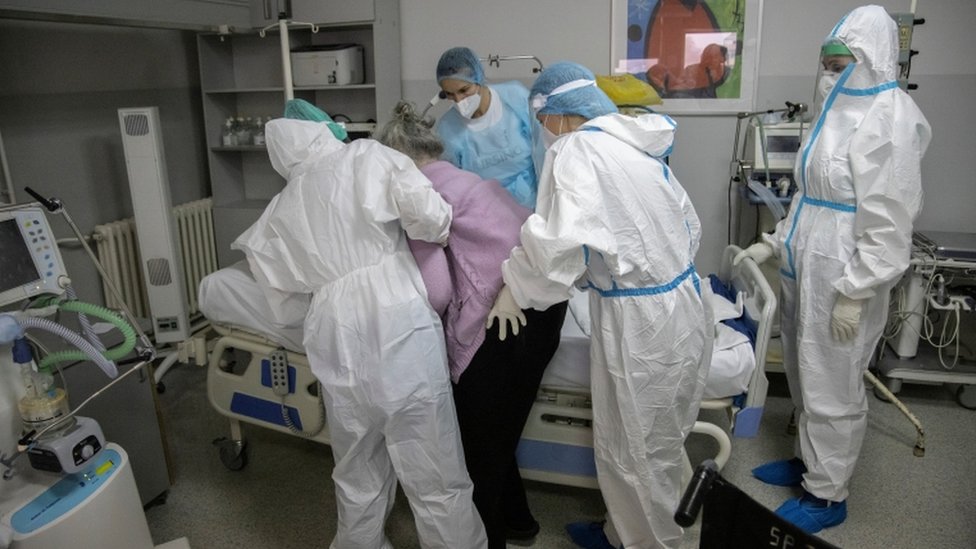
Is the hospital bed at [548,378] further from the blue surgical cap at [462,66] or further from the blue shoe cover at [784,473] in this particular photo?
the blue surgical cap at [462,66]

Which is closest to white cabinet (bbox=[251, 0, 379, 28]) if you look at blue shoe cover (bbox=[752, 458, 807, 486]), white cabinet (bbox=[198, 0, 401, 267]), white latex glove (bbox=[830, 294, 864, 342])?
white cabinet (bbox=[198, 0, 401, 267])

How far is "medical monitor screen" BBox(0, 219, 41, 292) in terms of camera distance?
1.60m

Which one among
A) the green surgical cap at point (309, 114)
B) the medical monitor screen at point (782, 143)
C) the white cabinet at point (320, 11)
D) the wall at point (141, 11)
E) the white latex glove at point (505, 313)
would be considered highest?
the white cabinet at point (320, 11)

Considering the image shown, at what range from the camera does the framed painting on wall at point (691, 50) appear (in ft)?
10.4

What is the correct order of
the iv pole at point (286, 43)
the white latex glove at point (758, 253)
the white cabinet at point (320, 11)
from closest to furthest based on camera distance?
1. the white latex glove at point (758, 253)
2. the iv pole at point (286, 43)
3. the white cabinet at point (320, 11)

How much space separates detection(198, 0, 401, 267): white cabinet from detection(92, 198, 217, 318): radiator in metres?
0.09

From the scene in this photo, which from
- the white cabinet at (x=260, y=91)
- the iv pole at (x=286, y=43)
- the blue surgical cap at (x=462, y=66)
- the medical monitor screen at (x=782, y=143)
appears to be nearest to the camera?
the blue surgical cap at (x=462, y=66)


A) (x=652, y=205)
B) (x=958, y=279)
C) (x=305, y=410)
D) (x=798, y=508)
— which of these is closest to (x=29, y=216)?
(x=305, y=410)

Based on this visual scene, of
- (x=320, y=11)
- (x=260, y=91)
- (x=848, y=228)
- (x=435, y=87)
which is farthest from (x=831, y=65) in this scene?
(x=260, y=91)

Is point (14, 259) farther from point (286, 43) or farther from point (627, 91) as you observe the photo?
point (627, 91)

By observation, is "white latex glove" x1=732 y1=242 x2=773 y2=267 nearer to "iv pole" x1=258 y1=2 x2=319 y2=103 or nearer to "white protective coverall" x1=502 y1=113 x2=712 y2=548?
"white protective coverall" x1=502 y1=113 x2=712 y2=548

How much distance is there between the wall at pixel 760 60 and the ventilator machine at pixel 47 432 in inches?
93.6

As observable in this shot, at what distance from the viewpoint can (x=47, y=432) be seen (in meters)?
1.47

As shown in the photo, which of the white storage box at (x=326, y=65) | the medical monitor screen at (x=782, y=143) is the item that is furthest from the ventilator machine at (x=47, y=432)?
the medical monitor screen at (x=782, y=143)
